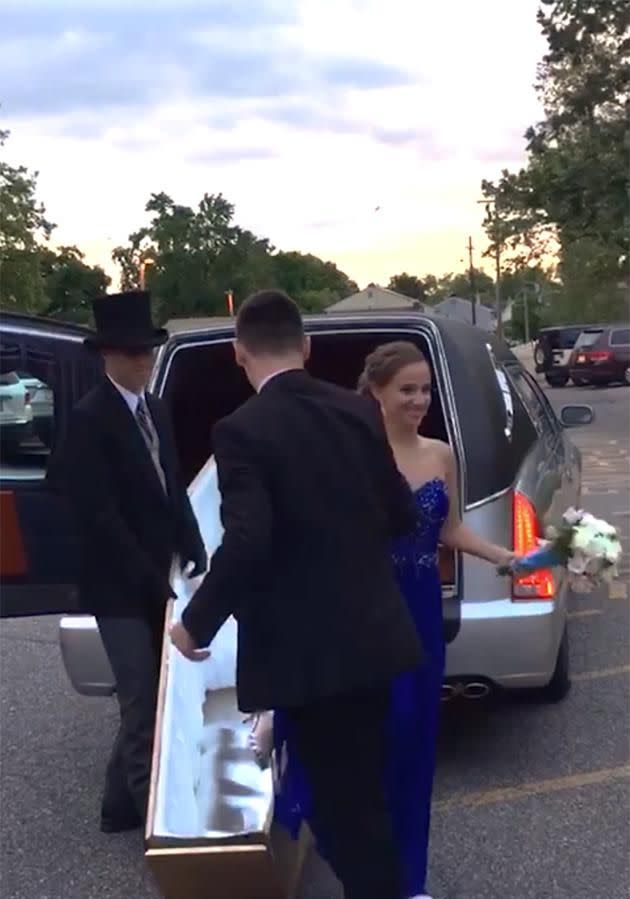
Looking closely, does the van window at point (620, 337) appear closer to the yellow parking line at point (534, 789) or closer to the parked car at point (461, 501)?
the parked car at point (461, 501)

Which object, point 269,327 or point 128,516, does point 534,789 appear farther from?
point 269,327

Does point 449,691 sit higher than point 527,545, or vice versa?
point 527,545

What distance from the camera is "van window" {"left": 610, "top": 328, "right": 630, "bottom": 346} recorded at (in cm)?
3397

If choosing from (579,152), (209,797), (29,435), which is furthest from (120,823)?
(579,152)

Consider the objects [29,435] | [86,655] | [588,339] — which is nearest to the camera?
[86,655]

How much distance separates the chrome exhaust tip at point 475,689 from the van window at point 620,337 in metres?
29.8

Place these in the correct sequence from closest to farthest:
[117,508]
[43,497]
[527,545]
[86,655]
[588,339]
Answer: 1. [117,508]
2. [527,545]
3. [86,655]
4. [43,497]
5. [588,339]

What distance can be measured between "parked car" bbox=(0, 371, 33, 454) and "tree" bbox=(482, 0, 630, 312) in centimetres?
1820

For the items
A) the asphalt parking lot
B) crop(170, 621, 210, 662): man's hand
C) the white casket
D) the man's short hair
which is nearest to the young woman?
the white casket

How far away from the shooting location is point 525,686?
202 inches

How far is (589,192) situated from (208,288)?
53830mm

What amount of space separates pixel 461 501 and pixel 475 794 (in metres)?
1.11

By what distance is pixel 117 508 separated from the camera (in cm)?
458

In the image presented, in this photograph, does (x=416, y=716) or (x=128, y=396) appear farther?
(x=128, y=396)
